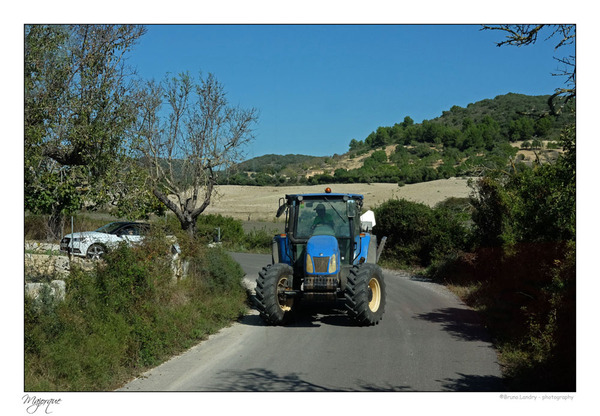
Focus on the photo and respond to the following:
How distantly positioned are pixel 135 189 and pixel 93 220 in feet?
47.2

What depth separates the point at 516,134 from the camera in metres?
59.4

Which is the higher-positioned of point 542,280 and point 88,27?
point 88,27

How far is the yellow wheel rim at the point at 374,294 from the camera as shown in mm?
13812

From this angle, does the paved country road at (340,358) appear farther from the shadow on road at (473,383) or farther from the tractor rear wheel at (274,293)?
the tractor rear wheel at (274,293)

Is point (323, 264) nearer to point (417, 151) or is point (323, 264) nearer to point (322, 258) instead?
point (322, 258)

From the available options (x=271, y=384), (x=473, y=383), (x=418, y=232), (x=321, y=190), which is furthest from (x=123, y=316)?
(x=321, y=190)

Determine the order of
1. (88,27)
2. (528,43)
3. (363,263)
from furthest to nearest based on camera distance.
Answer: (363,263)
(88,27)
(528,43)

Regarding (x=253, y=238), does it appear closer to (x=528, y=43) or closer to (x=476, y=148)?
(x=528, y=43)

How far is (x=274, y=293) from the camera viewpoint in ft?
43.2

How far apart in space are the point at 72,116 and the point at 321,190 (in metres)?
45.0

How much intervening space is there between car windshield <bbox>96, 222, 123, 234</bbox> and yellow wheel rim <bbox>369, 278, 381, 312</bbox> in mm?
11739

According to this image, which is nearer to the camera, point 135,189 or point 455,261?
point 135,189

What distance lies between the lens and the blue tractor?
13.2 m

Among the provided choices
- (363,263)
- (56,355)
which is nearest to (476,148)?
(363,263)
